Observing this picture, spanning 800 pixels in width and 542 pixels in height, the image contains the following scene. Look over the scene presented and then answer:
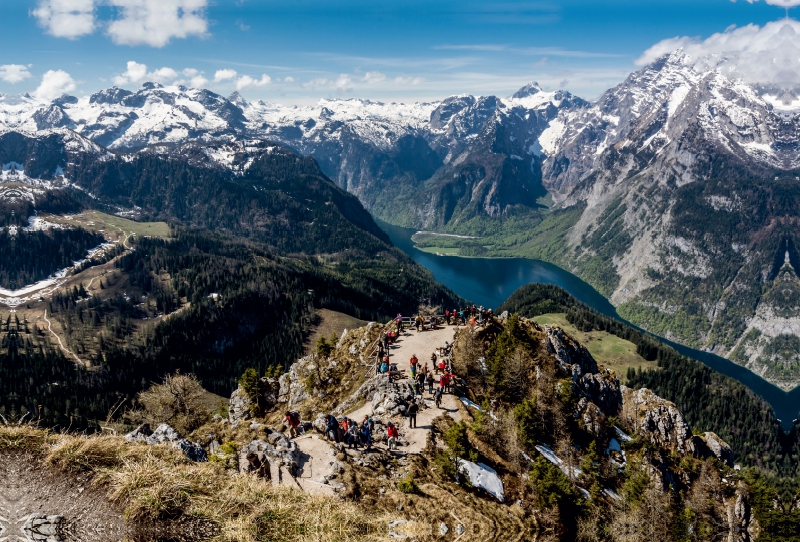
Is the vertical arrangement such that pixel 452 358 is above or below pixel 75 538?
below

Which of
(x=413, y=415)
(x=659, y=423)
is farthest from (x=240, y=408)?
(x=659, y=423)

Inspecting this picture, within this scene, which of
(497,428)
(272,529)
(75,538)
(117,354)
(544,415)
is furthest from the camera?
(117,354)

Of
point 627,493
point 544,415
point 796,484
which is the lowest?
point 796,484

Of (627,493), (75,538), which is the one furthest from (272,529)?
(627,493)

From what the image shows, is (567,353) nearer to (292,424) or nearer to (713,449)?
(713,449)

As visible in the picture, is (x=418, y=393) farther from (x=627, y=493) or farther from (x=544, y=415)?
(x=627, y=493)

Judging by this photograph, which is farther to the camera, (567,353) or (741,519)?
(567,353)

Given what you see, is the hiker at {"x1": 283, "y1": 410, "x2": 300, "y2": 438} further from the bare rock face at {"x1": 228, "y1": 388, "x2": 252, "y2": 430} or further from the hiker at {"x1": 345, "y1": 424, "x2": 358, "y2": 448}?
the bare rock face at {"x1": 228, "y1": 388, "x2": 252, "y2": 430}

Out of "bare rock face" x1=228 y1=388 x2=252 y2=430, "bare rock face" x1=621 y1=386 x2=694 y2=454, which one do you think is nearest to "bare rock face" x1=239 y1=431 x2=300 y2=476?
"bare rock face" x1=228 y1=388 x2=252 y2=430
